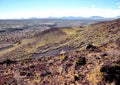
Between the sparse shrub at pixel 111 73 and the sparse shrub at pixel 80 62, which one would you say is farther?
the sparse shrub at pixel 80 62

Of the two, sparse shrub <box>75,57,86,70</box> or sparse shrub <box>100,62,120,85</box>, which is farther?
sparse shrub <box>75,57,86,70</box>

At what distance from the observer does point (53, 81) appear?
19.6 metres

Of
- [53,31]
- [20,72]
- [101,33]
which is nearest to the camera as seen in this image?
[20,72]

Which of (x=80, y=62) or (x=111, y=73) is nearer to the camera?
(x=111, y=73)

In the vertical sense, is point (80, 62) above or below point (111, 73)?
below

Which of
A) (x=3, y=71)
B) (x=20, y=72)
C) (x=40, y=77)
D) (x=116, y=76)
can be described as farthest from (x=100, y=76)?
(x=3, y=71)

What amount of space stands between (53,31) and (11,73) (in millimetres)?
48404

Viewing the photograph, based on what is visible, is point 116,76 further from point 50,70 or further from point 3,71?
point 3,71

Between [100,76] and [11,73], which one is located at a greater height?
[100,76]

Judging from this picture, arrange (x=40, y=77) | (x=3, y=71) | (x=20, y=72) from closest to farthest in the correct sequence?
(x=40, y=77) → (x=20, y=72) → (x=3, y=71)

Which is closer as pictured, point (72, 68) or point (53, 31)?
point (72, 68)

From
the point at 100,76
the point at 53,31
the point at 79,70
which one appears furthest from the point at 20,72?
the point at 53,31

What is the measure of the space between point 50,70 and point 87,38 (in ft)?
100

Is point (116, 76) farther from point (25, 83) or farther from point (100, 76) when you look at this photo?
point (25, 83)
